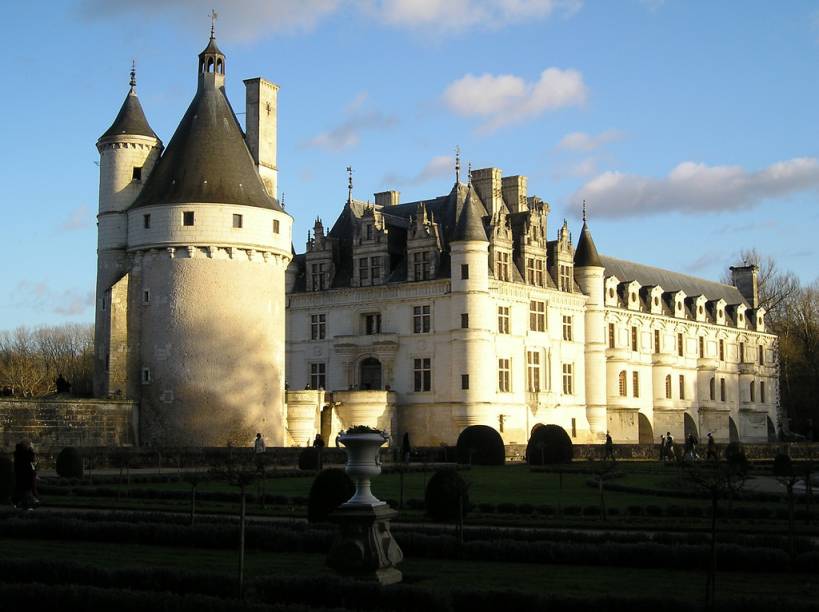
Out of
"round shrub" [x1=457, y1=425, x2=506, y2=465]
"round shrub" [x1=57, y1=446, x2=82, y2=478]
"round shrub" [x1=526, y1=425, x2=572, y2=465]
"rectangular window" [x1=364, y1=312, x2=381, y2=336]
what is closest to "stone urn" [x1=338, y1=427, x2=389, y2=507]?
"round shrub" [x1=57, y1=446, x2=82, y2=478]

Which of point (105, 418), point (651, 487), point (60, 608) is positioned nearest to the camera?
point (60, 608)

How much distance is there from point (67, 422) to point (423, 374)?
17.3m

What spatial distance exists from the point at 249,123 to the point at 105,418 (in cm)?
1426

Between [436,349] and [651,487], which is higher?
[436,349]

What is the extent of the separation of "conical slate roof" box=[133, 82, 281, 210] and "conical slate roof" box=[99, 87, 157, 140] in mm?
1484

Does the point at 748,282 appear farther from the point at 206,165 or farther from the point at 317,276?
the point at 206,165

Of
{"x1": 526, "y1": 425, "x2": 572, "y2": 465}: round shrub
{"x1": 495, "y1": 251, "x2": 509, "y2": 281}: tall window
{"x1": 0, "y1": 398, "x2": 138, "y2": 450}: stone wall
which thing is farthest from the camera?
{"x1": 495, "y1": 251, "x2": 509, "y2": 281}: tall window

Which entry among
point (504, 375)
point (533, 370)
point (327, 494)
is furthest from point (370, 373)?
point (327, 494)

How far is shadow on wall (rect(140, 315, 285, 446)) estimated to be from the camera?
39.1 m

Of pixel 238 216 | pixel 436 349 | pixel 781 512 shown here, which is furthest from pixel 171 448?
pixel 781 512

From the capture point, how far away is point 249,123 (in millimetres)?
45188

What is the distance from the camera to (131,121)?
4253cm

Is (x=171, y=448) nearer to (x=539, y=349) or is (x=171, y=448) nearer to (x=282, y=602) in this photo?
(x=539, y=349)

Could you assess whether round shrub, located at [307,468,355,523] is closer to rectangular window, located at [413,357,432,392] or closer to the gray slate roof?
rectangular window, located at [413,357,432,392]
